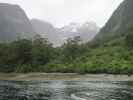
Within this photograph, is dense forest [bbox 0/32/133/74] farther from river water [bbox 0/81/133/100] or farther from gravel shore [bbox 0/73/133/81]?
river water [bbox 0/81/133/100]

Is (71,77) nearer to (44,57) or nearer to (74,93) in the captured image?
(44,57)

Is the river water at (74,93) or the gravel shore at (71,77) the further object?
the gravel shore at (71,77)

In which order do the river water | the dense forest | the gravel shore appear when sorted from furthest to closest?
the dense forest
the gravel shore
the river water

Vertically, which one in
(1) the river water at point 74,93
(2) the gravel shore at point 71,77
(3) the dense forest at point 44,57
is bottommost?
(1) the river water at point 74,93

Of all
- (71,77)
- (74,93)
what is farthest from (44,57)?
(74,93)

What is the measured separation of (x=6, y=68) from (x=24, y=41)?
56.5 feet

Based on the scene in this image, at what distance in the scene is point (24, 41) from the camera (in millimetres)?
142000

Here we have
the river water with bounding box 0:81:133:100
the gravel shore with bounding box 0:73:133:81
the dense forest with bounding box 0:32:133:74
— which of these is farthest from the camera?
the dense forest with bounding box 0:32:133:74

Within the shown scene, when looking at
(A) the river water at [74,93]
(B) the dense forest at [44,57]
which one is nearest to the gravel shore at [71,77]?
(B) the dense forest at [44,57]

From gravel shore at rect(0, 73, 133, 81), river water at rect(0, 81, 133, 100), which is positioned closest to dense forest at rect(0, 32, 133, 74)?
gravel shore at rect(0, 73, 133, 81)

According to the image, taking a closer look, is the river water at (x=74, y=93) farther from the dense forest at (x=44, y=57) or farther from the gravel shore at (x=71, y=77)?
the dense forest at (x=44, y=57)

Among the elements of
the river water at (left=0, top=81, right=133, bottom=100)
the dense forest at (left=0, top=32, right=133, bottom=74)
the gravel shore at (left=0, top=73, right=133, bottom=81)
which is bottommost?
the river water at (left=0, top=81, right=133, bottom=100)

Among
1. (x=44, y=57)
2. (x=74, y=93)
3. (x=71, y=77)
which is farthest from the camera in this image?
(x=44, y=57)

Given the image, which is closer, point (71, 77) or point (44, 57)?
point (71, 77)
